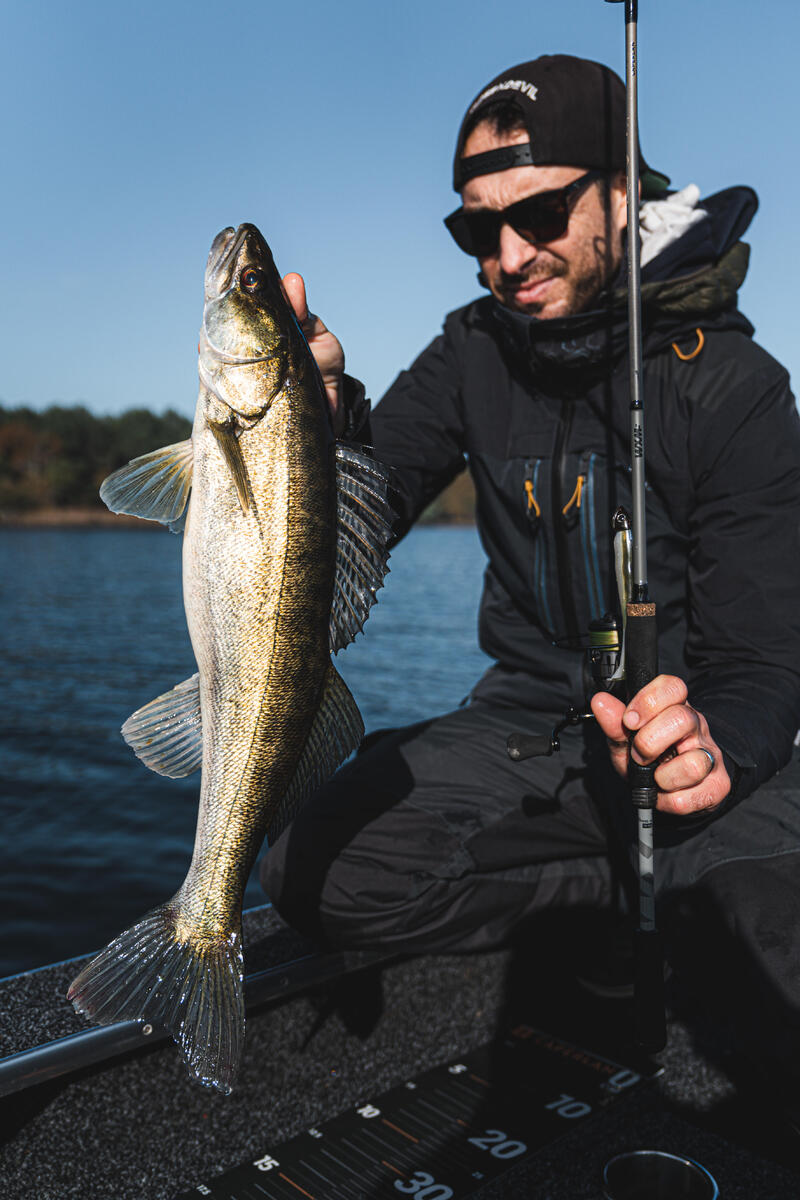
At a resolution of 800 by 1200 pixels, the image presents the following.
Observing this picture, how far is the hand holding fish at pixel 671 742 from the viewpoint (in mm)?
2037

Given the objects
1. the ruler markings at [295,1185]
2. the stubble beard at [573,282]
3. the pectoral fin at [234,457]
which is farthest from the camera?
the stubble beard at [573,282]

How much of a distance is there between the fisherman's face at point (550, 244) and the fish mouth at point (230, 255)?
4.71 ft

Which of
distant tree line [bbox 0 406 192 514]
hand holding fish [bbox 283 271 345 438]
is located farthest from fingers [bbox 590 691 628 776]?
distant tree line [bbox 0 406 192 514]

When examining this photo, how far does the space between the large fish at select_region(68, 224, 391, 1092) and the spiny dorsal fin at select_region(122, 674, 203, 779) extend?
0.08ft

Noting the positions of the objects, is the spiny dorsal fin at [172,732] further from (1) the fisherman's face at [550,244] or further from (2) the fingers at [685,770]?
(1) the fisherman's face at [550,244]

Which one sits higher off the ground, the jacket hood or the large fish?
the jacket hood

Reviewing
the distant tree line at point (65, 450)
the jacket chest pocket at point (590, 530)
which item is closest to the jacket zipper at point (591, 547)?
the jacket chest pocket at point (590, 530)

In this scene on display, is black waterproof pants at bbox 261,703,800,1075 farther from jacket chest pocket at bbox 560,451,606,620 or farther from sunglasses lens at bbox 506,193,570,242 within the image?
sunglasses lens at bbox 506,193,570,242

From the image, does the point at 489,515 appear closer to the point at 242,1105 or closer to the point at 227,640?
the point at 227,640

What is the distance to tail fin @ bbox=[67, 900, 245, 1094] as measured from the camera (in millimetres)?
2008

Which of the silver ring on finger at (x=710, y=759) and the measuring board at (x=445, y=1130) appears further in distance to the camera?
the measuring board at (x=445, y=1130)

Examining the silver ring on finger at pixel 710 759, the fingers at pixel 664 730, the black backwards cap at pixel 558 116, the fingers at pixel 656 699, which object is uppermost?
the black backwards cap at pixel 558 116

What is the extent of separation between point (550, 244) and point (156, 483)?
188 cm

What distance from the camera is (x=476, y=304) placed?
3.88 meters
